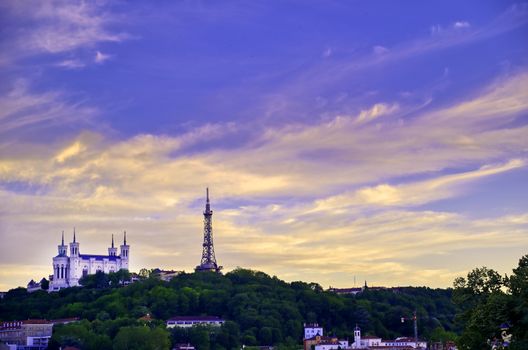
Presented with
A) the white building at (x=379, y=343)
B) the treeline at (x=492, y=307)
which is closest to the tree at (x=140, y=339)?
the white building at (x=379, y=343)

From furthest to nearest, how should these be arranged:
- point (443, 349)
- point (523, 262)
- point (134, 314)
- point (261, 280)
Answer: point (261, 280) < point (134, 314) < point (443, 349) < point (523, 262)

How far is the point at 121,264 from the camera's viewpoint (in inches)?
6171

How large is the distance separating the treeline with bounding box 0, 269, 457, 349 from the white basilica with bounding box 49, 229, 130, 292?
14883 mm

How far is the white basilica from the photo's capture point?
144 metres

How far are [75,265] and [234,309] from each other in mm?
46465

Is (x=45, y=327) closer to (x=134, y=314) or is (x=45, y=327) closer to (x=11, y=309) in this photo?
(x=134, y=314)

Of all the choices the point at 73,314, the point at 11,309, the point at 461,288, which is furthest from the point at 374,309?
the point at 461,288

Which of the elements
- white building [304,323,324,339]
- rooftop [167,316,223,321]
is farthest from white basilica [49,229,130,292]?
white building [304,323,324,339]

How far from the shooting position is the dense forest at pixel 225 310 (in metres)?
94.1

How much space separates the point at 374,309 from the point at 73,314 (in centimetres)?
3244

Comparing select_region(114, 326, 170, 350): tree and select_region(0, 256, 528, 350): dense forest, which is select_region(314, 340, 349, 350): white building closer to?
select_region(0, 256, 528, 350): dense forest

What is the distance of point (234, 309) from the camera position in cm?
10706

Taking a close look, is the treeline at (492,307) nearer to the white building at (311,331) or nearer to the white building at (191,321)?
the white building at (311,331)

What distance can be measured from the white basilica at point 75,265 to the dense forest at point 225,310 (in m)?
9.84
